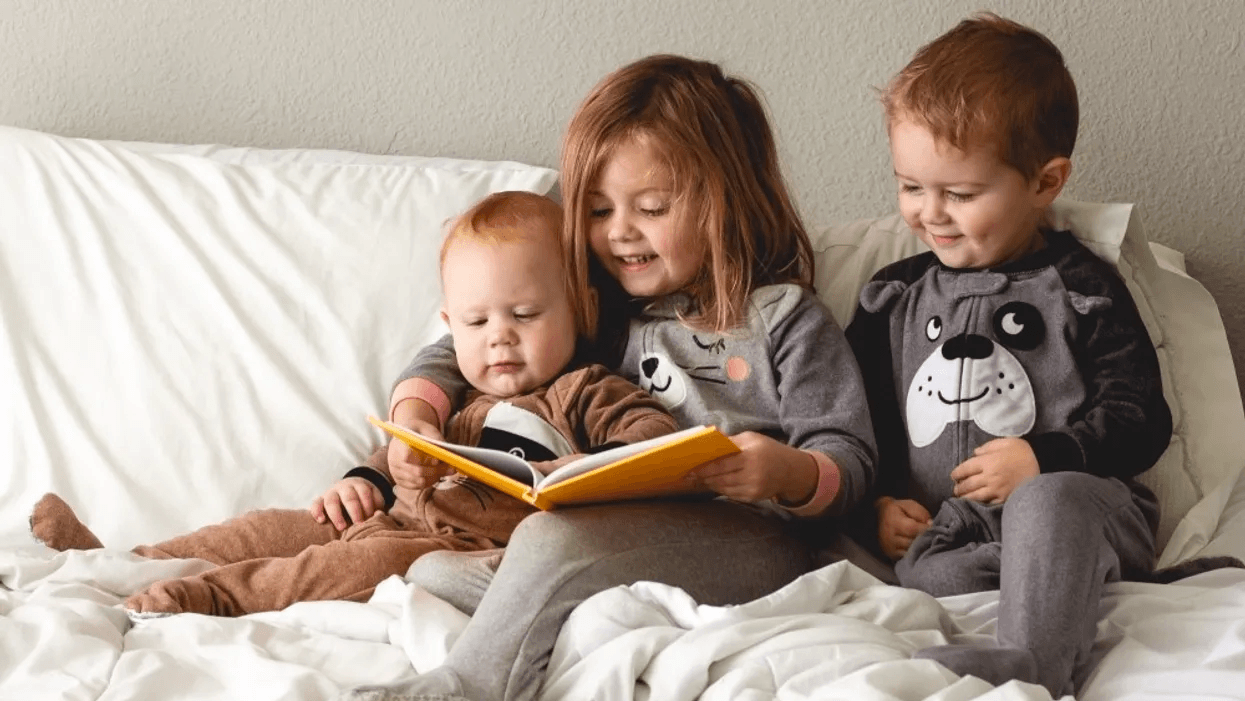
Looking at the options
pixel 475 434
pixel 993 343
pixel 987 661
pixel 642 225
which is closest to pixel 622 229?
pixel 642 225

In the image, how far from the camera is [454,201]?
1891 millimetres

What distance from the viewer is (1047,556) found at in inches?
51.1

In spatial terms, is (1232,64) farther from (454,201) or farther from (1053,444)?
(454,201)

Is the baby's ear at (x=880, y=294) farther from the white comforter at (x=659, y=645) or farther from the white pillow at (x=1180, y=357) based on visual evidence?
the white comforter at (x=659, y=645)

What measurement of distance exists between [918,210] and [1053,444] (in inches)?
11.9

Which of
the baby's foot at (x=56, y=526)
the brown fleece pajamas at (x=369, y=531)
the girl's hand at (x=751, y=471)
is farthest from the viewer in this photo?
the baby's foot at (x=56, y=526)

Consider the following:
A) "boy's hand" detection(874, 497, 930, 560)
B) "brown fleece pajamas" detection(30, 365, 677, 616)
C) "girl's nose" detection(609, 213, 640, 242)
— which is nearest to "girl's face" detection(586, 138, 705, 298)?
"girl's nose" detection(609, 213, 640, 242)

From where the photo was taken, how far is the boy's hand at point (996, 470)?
1.49 metres

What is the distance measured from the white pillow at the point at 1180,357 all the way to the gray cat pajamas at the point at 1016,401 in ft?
0.14

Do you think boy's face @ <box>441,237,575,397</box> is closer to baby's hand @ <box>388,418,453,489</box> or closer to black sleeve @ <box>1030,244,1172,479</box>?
baby's hand @ <box>388,418,453,489</box>

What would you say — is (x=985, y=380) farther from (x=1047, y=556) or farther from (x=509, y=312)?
(x=509, y=312)


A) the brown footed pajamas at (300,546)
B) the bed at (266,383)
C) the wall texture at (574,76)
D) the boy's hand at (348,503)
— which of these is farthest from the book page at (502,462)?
the wall texture at (574,76)

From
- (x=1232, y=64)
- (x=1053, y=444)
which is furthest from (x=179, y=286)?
(x=1232, y=64)

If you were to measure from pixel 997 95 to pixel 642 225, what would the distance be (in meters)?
0.42
